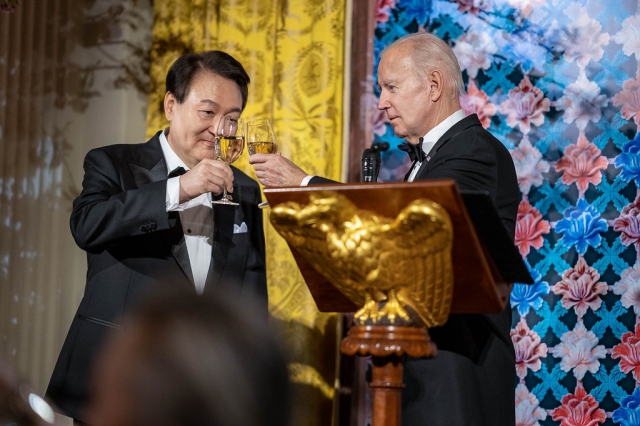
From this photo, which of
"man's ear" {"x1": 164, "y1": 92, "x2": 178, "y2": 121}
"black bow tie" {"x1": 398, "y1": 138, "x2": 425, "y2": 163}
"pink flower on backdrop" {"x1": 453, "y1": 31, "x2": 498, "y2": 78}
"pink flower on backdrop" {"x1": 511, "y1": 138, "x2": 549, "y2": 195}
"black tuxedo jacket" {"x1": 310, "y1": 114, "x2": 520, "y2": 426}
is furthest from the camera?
"pink flower on backdrop" {"x1": 453, "y1": 31, "x2": 498, "y2": 78}

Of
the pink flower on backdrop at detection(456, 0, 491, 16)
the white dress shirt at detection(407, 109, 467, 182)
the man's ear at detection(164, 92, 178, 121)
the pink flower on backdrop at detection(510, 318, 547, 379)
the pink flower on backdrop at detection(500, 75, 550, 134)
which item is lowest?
the pink flower on backdrop at detection(510, 318, 547, 379)

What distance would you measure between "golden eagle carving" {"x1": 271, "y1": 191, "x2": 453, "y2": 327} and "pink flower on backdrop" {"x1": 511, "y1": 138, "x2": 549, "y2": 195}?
1.82 meters

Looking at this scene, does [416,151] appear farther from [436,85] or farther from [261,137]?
[261,137]

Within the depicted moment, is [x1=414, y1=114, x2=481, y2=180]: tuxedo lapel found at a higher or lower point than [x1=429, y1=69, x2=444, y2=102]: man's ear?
lower

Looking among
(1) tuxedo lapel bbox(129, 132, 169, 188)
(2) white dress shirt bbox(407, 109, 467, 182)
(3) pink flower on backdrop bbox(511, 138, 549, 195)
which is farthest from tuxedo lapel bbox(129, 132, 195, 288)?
(3) pink flower on backdrop bbox(511, 138, 549, 195)

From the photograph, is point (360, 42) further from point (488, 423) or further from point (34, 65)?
point (488, 423)

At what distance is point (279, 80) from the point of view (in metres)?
3.46

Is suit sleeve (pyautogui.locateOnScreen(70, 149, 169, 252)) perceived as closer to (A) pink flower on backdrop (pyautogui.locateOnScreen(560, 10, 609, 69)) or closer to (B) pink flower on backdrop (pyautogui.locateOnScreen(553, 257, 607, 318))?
(B) pink flower on backdrop (pyautogui.locateOnScreen(553, 257, 607, 318))

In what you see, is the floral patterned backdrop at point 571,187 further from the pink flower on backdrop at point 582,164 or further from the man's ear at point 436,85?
the man's ear at point 436,85

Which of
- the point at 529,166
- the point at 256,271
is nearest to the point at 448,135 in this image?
the point at 256,271

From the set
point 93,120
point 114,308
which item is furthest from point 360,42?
point 114,308

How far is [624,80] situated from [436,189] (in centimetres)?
202

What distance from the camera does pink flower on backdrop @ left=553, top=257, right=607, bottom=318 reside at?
295 centimetres

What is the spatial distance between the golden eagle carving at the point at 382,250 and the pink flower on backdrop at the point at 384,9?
2.18 meters
